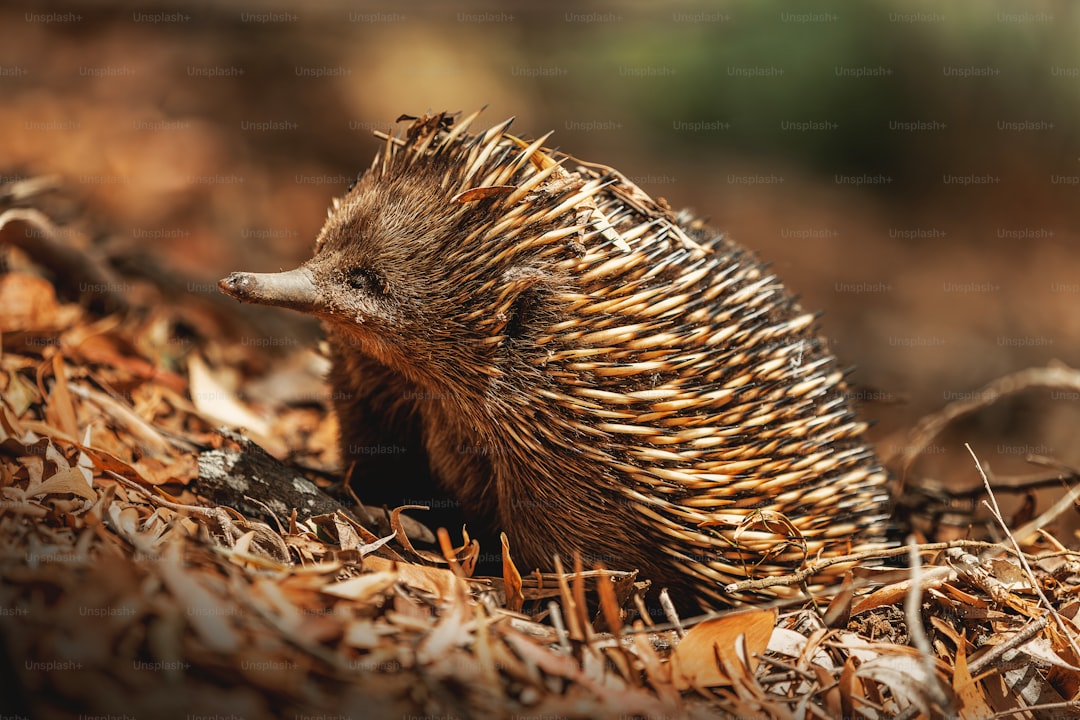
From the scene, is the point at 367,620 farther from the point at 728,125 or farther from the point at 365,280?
the point at 728,125

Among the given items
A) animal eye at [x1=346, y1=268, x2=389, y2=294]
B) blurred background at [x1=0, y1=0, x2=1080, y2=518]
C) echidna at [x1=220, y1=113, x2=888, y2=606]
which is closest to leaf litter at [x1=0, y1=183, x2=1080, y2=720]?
echidna at [x1=220, y1=113, x2=888, y2=606]

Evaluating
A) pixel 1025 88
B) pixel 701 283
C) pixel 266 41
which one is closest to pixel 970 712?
pixel 701 283

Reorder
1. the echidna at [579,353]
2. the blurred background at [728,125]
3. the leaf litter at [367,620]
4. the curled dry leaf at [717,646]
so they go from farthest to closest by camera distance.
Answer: the blurred background at [728,125] < the echidna at [579,353] < the curled dry leaf at [717,646] < the leaf litter at [367,620]

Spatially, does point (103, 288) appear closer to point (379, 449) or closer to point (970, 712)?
point (379, 449)

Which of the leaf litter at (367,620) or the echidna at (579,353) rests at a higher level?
the echidna at (579,353)

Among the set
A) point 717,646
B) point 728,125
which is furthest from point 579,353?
point 728,125

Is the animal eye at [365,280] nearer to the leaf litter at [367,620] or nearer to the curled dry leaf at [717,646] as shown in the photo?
the leaf litter at [367,620]

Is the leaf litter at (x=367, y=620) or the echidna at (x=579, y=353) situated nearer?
the leaf litter at (x=367, y=620)

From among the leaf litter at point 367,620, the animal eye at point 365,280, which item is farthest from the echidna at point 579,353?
the leaf litter at point 367,620
